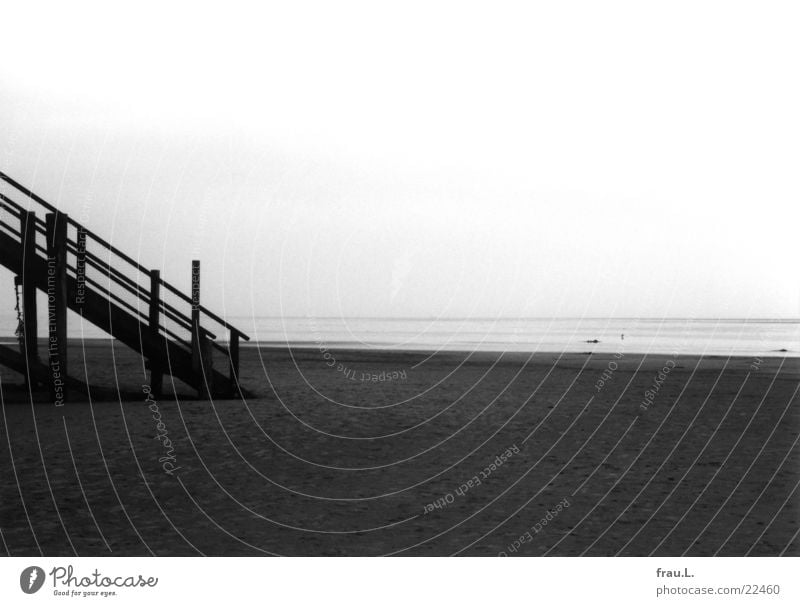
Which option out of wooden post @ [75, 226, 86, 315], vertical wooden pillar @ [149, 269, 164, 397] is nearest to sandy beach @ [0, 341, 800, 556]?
vertical wooden pillar @ [149, 269, 164, 397]

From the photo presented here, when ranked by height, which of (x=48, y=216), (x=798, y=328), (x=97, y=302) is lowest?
(x=798, y=328)

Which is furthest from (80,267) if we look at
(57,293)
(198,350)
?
(198,350)

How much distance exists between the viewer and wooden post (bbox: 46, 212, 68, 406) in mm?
14242

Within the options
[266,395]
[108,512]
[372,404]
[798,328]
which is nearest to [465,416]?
[372,404]

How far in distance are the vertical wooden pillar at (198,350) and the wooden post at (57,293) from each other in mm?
2219

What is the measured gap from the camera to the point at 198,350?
50.4 ft

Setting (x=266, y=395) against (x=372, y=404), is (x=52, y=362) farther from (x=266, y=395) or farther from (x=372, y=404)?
(x=372, y=404)

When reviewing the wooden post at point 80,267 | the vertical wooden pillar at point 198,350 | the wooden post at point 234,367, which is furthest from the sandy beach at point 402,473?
the wooden post at point 80,267

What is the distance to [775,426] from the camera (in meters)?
14.0

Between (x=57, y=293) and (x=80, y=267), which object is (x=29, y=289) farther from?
(x=80, y=267)

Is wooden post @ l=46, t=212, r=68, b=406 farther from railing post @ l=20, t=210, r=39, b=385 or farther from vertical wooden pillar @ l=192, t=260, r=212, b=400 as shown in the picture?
vertical wooden pillar @ l=192, t=260, r=212, b=400
